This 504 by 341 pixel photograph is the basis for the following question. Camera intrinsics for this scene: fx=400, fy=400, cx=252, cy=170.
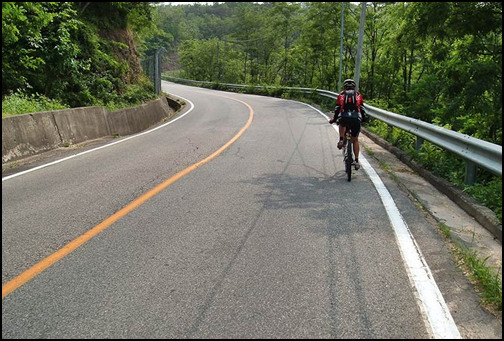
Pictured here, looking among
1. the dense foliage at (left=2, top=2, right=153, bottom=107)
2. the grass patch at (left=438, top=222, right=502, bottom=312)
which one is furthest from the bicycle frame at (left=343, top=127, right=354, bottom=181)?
the dense foliage at (left=2, top=2, right=153, bottom=107)

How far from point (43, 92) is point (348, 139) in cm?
979

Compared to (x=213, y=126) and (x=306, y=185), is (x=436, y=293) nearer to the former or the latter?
(x=306, y=185)

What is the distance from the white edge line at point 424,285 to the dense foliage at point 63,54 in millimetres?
8801

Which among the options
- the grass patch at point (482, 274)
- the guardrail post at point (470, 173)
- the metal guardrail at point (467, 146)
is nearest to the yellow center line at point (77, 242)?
the grass patch at point (482, 274)

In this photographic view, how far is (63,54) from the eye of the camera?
1220 centimetres

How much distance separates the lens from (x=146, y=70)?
82.1 ft

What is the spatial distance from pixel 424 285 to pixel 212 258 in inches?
Answer: 71.7

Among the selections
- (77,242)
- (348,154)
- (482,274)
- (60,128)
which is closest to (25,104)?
(60,128)

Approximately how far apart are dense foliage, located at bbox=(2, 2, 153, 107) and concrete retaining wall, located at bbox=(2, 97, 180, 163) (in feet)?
4.20

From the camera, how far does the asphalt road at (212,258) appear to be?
273cm

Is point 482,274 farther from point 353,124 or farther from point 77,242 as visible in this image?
point 353,124

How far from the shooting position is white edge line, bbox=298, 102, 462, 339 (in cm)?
268

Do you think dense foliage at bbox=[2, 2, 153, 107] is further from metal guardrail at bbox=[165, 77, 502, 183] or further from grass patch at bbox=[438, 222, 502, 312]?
grass patch at bbox=[438, 222, 502, 312]

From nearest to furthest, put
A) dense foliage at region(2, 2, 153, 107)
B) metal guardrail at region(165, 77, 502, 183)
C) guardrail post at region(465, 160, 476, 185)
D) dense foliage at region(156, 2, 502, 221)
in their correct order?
metal guardrail at region(165, 77, 502, 183) < guardrail post at region(465, 160, 476, 185) < dense foliage at region(156, 2, 502, 221) < dense foliage at region(2, 2, 153, 107)
